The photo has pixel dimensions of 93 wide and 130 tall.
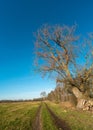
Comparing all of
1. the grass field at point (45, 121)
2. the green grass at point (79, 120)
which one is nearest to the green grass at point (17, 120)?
the grass field at point (45, 121)

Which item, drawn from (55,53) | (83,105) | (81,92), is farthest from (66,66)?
(83,105)

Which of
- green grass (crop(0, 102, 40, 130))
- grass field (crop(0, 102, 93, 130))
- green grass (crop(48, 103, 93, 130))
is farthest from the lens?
green grass (crop(0, 102, 40, 130))

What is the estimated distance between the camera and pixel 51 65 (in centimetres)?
2341

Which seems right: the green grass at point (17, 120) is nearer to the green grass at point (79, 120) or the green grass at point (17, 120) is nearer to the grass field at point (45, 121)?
the grass field at point (45, 121)

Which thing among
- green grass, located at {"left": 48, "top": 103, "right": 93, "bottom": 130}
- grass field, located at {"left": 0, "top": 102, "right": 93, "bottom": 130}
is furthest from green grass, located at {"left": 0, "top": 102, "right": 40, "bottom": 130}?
green grass, located at {"left": 48, "top": 103, "right": 93, "bottom": 130}

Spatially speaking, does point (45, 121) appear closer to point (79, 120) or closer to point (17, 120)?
point (79, 120)

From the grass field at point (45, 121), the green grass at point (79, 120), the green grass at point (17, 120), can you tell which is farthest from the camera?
the green grass at point (17, 120)

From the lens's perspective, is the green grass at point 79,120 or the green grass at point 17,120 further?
the green grass at point 17,120

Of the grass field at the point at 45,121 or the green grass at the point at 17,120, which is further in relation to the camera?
the green grass at the point at 17,120

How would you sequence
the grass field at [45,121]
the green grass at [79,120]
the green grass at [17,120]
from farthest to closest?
the green grass at [17,120], the grass field at [45,121], the green grass at [79,120]

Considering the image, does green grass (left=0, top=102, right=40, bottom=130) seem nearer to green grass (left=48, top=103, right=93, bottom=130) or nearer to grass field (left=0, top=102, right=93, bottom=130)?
grass field (left=0, top=102, right=93, bottom=130)

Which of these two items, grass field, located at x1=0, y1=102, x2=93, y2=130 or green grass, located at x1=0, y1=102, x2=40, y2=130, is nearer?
grass field, located at x1=0, y1=102, x2=93, y2=130

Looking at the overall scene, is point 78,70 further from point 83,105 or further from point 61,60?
point 83,105

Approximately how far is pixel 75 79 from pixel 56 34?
24.0 feet
